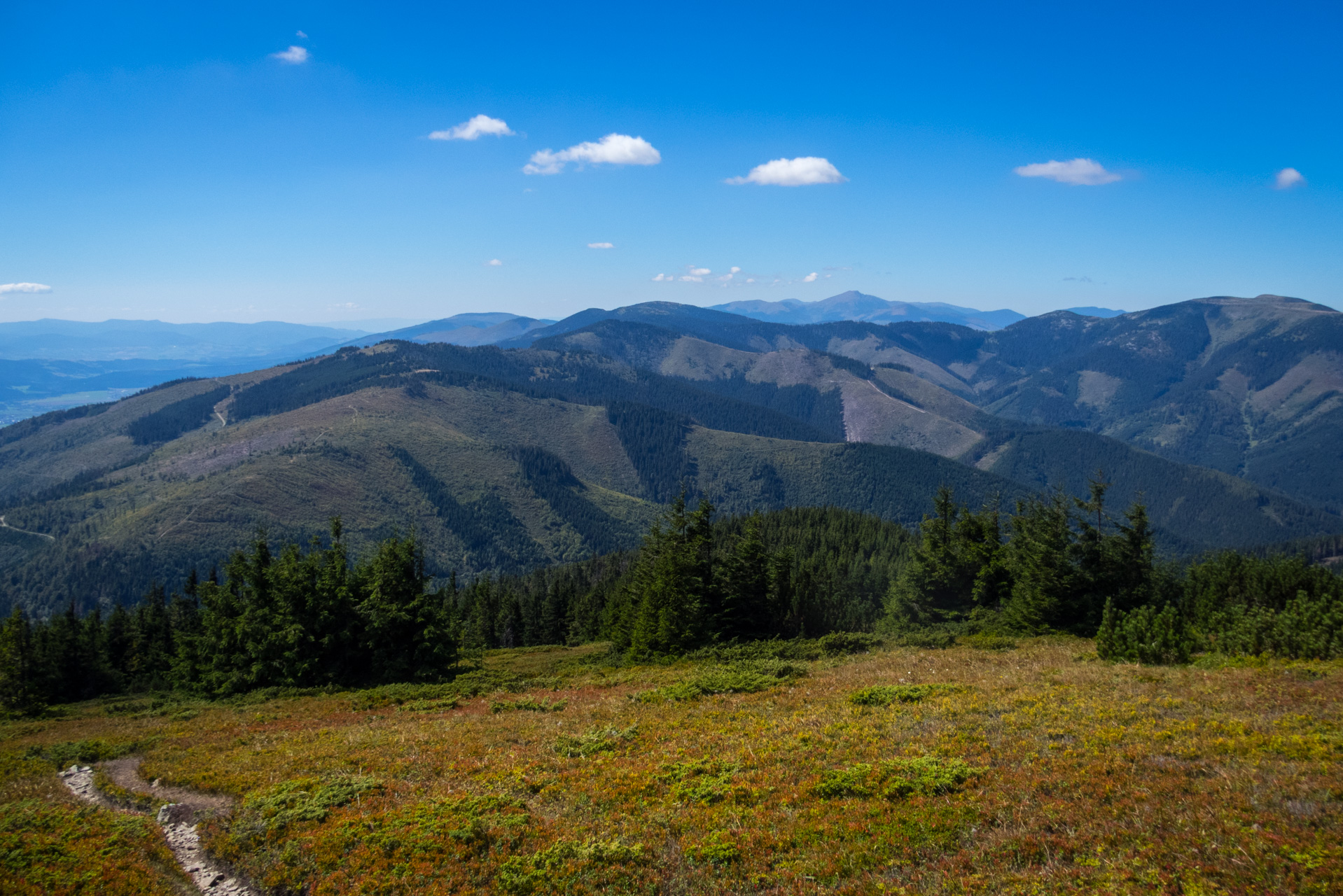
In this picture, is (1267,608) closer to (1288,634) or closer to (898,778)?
(1288,634)

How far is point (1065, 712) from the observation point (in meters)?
19.4

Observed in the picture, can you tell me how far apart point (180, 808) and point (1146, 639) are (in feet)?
115

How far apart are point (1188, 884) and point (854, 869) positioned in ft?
16.6

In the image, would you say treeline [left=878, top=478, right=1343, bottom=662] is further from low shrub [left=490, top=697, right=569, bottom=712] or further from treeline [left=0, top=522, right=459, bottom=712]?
treeline [left=0, top=522, right=459, bottom=712]

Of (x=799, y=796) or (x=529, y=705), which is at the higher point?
(x=799, y=796)

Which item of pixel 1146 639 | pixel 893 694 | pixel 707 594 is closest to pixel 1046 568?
pixel 1146 639

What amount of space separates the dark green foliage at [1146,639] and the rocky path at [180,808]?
3103 cm

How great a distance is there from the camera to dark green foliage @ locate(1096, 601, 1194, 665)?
26.4 metres

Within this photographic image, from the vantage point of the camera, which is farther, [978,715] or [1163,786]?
[978,715]

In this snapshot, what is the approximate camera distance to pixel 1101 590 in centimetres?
4241

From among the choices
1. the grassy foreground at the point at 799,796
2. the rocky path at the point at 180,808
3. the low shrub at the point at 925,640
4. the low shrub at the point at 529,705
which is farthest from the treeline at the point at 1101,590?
the rocky path at the point at 180,808

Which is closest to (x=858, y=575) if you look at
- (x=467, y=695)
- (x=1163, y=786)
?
(x=467, y=695)

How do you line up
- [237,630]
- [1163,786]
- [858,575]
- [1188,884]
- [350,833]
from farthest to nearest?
[858,575]
[237,630]
[350,833]
[1163,786]
[1188,884]

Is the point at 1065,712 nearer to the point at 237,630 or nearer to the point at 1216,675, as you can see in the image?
the point at 1216,675
